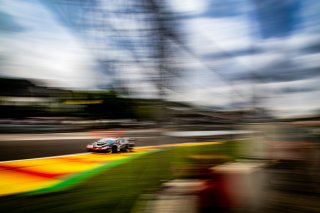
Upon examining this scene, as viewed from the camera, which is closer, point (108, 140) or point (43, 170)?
point (43, 170)

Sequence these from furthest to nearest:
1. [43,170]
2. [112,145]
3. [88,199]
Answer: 1. [112,145]
2. [43,170]
3. [88,199]

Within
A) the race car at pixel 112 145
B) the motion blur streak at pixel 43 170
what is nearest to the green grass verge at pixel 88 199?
the motion blur streak at pixel 43 170

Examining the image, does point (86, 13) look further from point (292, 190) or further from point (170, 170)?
point (292, 190)

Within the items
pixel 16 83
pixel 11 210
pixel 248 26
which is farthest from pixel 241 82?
pixel 11 210

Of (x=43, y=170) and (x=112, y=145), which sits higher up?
(x=112, y=145)

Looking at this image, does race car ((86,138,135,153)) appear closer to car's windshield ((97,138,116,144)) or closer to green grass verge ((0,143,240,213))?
car's windshield ((97,138,116,144))

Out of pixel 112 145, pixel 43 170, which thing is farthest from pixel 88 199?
pixel 112 145

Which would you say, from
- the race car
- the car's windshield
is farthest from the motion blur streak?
the car's windshield

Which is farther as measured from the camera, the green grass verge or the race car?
the race car

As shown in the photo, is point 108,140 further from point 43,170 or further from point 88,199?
point 88,199

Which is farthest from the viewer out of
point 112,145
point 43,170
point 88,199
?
point 112,145

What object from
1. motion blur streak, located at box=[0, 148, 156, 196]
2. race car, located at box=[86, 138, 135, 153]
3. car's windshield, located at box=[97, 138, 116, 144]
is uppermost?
car's windshield, located at box=[97, 138, 116, 144]

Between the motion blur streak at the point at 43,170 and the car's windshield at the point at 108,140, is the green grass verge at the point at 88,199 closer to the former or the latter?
the motion blur streak at the point at 43,170

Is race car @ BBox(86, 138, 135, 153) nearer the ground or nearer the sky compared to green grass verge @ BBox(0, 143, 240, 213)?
nearer the sky
